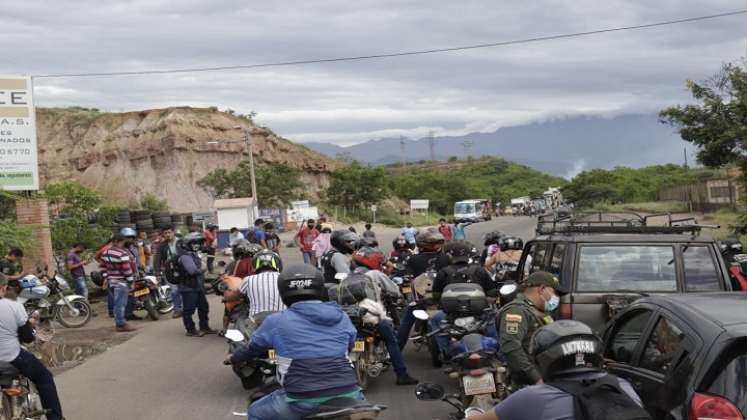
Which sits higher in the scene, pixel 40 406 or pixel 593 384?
pixel 593 384

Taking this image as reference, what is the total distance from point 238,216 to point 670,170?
10241cm

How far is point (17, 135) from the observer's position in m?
19.6

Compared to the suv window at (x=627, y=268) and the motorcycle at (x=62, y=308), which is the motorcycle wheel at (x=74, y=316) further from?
the suv window at (x=627, y=268)

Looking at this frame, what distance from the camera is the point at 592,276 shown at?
786 centimetres

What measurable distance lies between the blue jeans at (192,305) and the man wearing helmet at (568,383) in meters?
10.6

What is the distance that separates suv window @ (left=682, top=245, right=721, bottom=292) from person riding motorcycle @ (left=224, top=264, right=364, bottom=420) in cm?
389

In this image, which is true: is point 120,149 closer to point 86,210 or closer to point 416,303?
point 86,210

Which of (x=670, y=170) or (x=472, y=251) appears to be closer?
(x=472, y=251)

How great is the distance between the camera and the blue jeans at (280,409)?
4879mm

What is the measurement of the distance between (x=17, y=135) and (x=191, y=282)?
329 inches

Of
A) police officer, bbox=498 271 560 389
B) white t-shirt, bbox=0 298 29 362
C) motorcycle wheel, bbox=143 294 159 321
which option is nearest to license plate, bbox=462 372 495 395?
police officer, bbox=498 271 560 389

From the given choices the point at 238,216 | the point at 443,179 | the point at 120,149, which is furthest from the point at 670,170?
the point at 238,216

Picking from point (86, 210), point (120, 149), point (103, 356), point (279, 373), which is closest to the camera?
point (279, 373)

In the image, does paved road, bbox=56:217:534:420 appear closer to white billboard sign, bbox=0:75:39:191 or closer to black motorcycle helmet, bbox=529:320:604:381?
black motorcycle helmet, bbox=529:320:604:381
